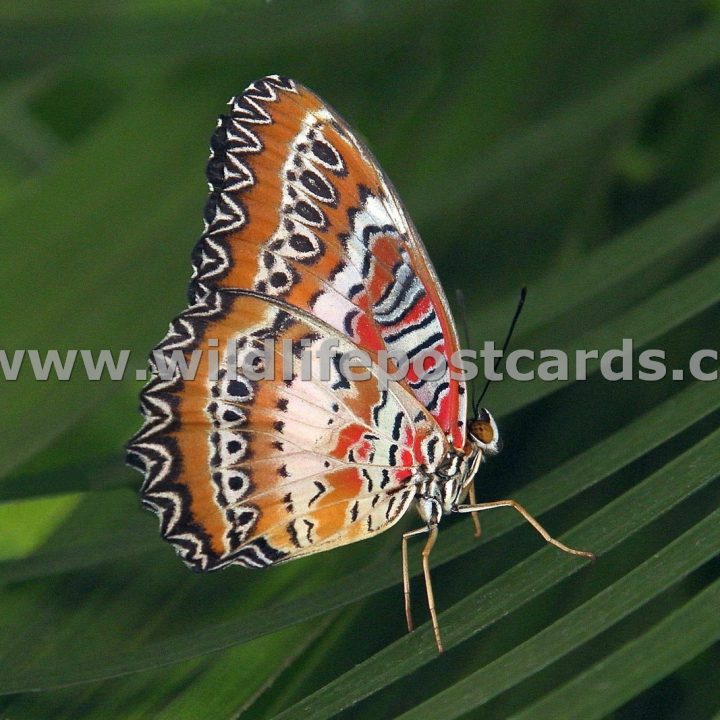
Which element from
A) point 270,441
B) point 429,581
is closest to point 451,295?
point 270,441

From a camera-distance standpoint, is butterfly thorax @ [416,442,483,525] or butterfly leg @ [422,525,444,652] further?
butterfly thorax @ [416,442,483,525]

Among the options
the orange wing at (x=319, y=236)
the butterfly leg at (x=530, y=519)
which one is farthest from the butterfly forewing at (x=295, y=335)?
the butterfly leg at (x=530, y=519)

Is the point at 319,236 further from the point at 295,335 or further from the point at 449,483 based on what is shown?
the point at 449,483

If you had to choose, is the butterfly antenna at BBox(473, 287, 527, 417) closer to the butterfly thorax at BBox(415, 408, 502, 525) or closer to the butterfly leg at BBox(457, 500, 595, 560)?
the butterfly thorax at BBox(415, 408, 502, 525)

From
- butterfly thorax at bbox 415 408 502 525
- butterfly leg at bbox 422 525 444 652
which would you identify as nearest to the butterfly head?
butterfly thorax at bbox 415 408 502 525

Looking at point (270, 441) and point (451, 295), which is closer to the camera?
point (270, 441)

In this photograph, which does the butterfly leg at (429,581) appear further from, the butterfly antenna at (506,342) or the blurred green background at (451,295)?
the butterfly antenna at (506,342)
